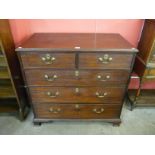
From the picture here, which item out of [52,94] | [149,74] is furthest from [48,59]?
[149,74]

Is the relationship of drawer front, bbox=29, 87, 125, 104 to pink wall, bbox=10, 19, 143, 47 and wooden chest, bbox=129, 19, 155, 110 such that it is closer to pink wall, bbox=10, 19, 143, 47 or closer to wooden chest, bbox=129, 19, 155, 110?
wooden chest, bbox=129, 19, 155, 110

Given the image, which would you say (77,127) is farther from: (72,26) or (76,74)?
(72,26)

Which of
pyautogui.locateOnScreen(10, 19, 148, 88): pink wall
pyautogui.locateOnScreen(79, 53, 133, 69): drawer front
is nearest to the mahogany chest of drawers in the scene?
pyautogui.locateOnScreen(79, 53, 133, 69): drawer front

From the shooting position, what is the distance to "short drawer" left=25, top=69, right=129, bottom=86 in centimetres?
123

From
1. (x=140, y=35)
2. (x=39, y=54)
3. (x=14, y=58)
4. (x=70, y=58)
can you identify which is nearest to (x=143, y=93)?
(x=140, y=35)

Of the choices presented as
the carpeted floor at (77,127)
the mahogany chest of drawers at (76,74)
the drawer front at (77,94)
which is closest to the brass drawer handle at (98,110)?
the mahogany chest of drawers at (76,74)

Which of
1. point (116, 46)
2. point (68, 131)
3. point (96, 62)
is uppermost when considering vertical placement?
point (116, 46)

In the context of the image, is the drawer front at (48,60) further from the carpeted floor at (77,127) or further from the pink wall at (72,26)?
the carpeted floor at (77,127)

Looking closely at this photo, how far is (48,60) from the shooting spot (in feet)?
3.81

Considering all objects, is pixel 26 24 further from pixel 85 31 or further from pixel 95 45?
pixel 95 45

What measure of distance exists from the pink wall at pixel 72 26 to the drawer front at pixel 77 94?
625mm

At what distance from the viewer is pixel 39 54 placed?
113cm

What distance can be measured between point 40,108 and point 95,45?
0.82 metres

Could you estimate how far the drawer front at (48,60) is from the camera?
114 cm
